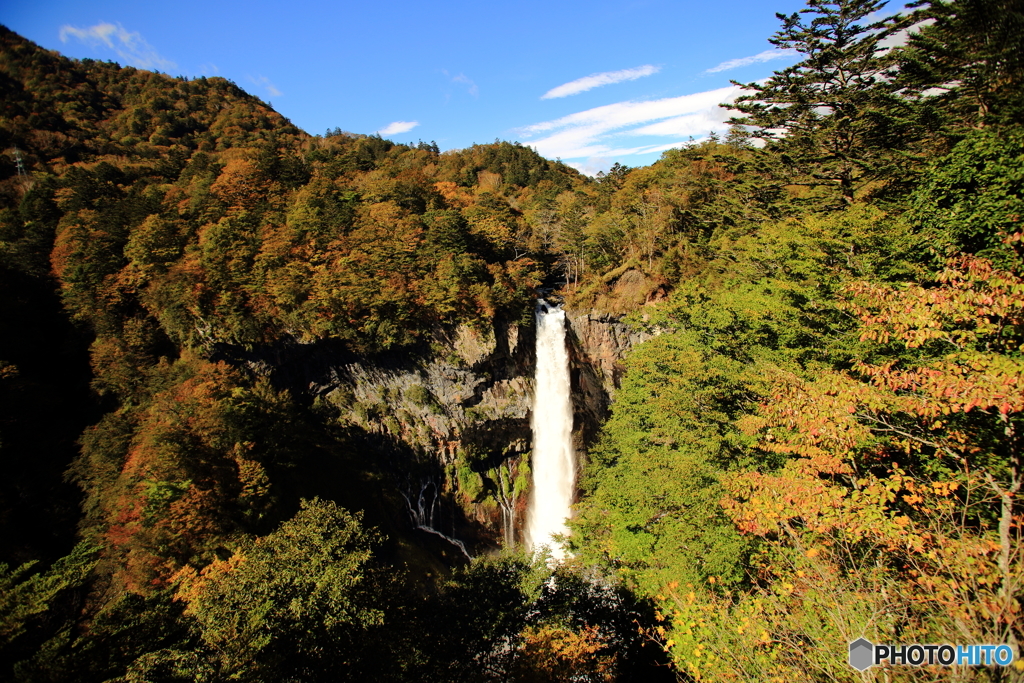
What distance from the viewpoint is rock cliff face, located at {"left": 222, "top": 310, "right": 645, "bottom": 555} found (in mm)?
22703

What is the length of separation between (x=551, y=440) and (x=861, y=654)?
19352 millimetres

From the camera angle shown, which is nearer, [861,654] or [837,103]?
[861,654]

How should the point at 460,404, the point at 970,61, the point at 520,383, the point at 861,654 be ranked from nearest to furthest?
1. the point at 861,654
2. the point at 970,61
3. the point at 460,404
4. the point at 520,383

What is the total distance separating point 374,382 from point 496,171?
1058 inches

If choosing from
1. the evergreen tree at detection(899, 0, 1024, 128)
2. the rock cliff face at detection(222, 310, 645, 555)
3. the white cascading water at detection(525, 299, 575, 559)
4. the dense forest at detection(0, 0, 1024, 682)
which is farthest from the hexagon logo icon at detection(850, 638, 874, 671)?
the white cascading water at detection(525, 299, 575, 559)

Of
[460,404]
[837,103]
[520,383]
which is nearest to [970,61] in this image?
[837,103]

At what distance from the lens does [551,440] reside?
2434 cm

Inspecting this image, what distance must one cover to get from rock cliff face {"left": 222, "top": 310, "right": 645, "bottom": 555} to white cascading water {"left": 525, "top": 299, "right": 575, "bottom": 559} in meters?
0.56

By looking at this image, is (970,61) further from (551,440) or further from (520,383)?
(551,440)

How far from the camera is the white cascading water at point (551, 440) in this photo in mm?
24094

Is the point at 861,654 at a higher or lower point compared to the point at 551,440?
higher

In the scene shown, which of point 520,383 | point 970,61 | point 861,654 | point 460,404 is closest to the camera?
point 861,654

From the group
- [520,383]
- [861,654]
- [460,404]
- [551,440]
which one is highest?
[520,383]

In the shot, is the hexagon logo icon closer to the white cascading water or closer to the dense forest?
the dense forest
